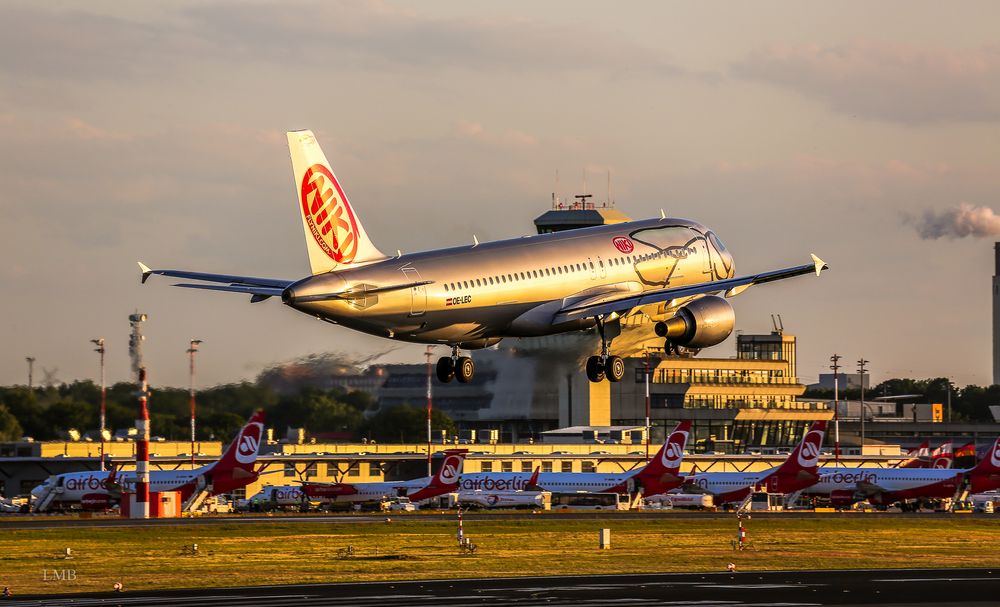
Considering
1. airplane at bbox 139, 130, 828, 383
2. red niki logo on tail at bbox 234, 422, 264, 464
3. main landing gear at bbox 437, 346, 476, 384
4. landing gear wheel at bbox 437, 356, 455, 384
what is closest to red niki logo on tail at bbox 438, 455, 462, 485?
red niki logo on tail at bbox 234, 422, 264, 464

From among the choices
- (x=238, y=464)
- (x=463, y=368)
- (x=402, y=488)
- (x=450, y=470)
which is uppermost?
(x=463, y=368)

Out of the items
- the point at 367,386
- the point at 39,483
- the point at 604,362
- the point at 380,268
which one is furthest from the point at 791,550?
the point at 39,483

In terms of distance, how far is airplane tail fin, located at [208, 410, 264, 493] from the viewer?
379 ft

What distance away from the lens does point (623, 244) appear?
65.4 meters

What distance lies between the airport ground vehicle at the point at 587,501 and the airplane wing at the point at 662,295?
221 ft

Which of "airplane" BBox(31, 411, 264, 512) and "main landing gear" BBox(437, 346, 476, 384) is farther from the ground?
"main landing gear" BBox(437, 346, 476, 384)

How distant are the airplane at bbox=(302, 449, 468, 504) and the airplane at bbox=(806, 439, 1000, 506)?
3184cm

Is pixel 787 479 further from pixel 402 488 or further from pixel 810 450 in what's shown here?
pixel 402 488

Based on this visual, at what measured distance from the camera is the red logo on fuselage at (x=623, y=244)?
6500 cm

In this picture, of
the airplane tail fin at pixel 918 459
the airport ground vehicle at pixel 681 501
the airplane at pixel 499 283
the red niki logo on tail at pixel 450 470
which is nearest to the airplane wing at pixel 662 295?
the airplane at pixel 499 283

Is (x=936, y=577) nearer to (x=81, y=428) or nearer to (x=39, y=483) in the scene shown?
(x=81, y=428)

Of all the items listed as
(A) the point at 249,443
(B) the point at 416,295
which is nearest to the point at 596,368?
(B) the point at 416,295

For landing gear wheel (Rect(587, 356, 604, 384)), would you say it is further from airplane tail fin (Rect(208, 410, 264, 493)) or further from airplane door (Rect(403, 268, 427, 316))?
airplane tail fin (Rect(208, 410, 264, 493))

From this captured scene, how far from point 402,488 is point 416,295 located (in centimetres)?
7941
